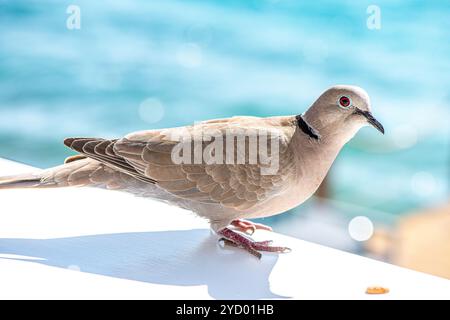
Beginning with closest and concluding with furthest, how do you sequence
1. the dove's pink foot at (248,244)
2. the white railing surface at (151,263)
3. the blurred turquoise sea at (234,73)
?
the white railing surface at (151,263)
the dove's pink foot at (248,244)
the blurred turquoise sea at (234,73)

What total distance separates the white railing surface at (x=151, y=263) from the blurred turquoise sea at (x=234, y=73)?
22.9 feet

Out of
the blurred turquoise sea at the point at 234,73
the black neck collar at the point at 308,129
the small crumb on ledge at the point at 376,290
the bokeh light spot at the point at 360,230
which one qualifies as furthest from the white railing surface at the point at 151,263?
the blurred turquoise sea at the point at 234,73

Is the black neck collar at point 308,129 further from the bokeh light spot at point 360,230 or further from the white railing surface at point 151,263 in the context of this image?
the bokeh light spot at point 360,230

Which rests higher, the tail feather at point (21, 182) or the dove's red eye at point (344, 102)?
the dove's red eye at point (344, 102)

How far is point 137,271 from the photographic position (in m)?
1.30

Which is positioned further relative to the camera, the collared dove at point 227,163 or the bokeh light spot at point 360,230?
the bokeh light spot at point 360,230

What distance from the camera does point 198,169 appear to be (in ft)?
5.06

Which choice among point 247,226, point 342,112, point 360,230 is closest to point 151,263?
point 247,226

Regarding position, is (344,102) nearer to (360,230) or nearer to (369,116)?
(369,116)

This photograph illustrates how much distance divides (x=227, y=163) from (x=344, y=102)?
291 millimetres

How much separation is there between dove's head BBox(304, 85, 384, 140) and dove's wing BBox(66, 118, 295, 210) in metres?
0.09

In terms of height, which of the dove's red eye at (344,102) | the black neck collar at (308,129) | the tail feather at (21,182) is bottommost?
the tail feather at (21,182)

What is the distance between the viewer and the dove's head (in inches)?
59.2

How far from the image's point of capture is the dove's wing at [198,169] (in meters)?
1.52
